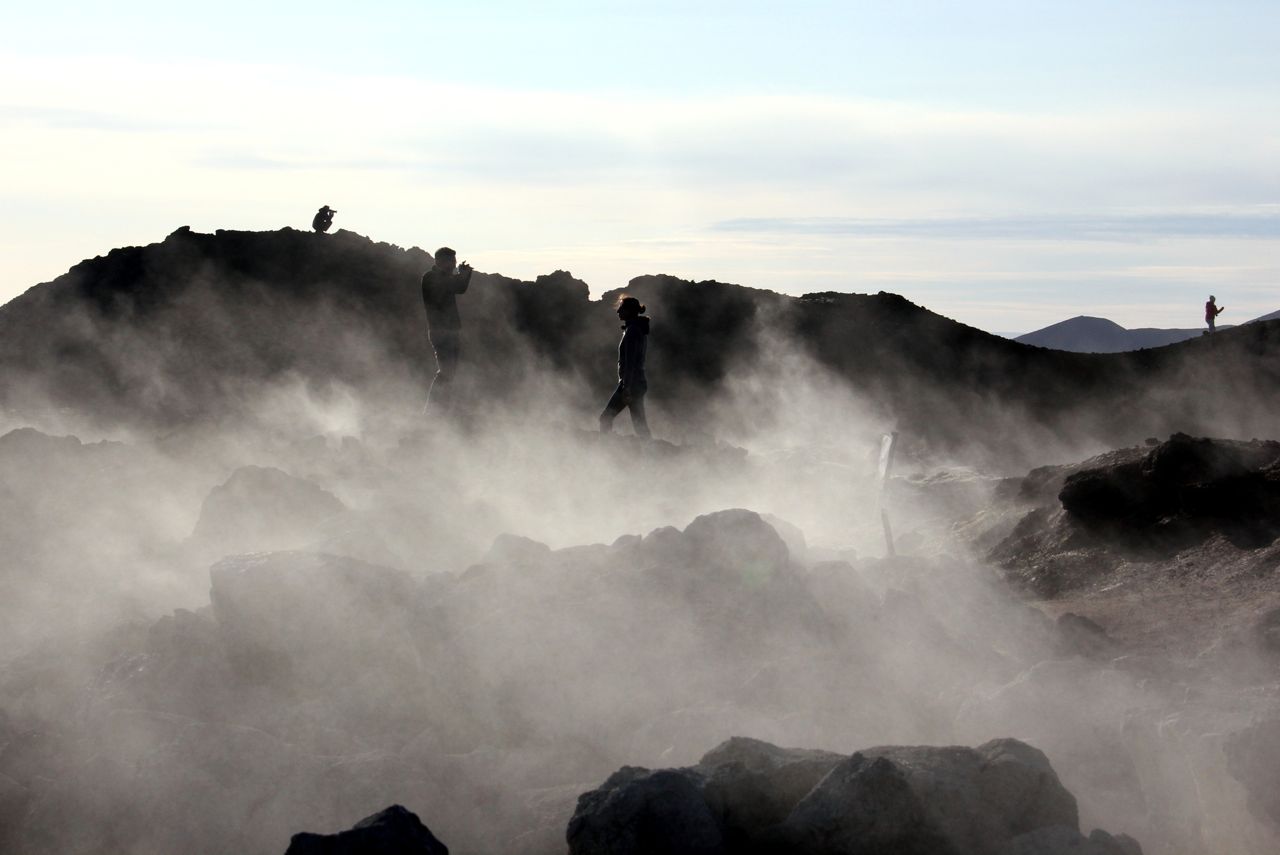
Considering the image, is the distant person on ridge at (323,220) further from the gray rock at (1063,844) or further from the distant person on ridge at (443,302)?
the gray rock at (1063,844)

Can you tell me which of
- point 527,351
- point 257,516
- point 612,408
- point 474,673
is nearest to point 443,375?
point 612,408

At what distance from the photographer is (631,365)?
13.7 metres

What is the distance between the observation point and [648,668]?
6.94 metres

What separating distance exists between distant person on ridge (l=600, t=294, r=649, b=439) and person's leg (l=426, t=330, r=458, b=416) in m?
1.52

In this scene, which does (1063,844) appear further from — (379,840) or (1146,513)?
(1146,513)

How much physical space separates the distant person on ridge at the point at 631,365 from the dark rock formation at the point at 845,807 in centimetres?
846

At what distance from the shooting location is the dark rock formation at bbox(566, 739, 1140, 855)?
4930 mm

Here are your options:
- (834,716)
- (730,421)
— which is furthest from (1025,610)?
(730,421)

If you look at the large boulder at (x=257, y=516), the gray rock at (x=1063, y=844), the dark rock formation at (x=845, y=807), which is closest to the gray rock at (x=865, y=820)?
the dark rock formation at (x=845, y=807)

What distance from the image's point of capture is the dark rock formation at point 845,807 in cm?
493

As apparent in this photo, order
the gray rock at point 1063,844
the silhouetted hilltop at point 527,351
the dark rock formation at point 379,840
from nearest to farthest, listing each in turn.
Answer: the dark rock formation at point 379,840, the gray rock at point 1063,844, the silhouetted hilltop at point 527,351

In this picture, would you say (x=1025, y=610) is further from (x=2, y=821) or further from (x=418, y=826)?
(x=2, y=821)

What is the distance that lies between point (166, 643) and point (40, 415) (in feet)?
65.3

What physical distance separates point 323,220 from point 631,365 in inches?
788
